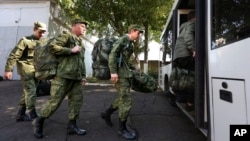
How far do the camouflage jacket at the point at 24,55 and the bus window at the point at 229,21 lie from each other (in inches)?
138

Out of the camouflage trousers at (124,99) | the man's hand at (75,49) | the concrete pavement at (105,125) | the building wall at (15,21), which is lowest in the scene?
the concrete pavement at (105,125)

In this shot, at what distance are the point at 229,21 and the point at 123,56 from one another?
2.05 metres

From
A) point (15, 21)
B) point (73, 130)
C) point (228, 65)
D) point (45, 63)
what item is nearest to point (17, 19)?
point (15, 21)

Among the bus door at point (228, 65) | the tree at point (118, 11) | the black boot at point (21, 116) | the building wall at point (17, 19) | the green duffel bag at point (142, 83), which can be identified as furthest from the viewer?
the building wall at point (17, 19)

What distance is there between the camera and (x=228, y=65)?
2.58m

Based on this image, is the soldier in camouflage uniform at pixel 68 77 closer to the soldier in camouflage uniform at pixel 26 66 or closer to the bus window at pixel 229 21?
the soldier in camouflage uniform at pixel 26 66

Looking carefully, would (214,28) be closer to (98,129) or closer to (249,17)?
(249,17)

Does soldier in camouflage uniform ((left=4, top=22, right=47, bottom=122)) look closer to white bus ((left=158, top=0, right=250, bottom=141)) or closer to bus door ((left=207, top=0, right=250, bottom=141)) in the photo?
white bus ((left=158, top=0, right=250, bottom=141))

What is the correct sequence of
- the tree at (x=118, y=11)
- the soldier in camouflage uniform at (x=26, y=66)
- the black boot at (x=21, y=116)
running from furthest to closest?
the tree at (x=118, y=11)
the black boot at (x=21, y=116)
the soldier in camouflage uniform at (x=26, y=66)

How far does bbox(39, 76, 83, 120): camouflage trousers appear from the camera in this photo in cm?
429

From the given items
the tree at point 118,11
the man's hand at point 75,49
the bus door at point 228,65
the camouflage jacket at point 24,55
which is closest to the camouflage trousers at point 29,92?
the camouflage jacket at point 24,55

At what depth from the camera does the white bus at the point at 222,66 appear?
2318mm

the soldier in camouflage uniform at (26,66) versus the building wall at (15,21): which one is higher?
the building wall at (15,21)

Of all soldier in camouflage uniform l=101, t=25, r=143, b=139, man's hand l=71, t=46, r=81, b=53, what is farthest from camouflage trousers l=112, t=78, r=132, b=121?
man's hand l=71, t=46, r=81, b=53
